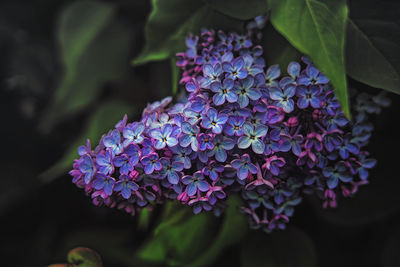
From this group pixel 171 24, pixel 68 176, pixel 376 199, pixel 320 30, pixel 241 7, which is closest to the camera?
pixel 320 30

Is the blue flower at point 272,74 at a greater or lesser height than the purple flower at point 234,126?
greater

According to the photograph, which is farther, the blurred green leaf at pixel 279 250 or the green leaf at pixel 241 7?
the blurred green leaf at pixel 279 250

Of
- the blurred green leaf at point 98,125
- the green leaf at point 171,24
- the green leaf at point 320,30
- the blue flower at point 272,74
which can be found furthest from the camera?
the blurred green leaf at point 98,125

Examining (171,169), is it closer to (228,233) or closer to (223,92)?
(223,92)

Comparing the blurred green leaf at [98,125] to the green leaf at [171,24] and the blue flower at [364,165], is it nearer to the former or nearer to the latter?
the green leaf at [171,24]

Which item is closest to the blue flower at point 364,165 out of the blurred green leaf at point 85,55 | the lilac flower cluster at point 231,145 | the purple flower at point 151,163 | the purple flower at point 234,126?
the lilac flower cluster at point 231,145

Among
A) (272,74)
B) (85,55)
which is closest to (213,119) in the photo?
(272,74)

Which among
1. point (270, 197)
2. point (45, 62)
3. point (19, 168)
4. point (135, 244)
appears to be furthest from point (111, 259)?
point (45, 62)
